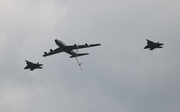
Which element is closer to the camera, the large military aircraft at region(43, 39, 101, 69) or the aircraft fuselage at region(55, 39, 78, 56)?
the aircraft fuselage at region(55, 39, 78, 56)

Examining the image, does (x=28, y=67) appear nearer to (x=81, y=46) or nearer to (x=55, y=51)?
(x=55, y=51)

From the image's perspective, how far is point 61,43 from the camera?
6024 inches

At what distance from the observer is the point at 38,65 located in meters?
160

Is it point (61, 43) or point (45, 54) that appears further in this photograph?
point (45, 54)

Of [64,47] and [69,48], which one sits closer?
[64,47]

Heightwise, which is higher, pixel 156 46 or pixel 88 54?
→ pixel 88 54

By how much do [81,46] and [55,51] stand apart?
430 inches

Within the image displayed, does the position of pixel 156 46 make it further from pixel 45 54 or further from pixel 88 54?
pixel 45 54

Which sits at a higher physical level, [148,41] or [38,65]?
[38,65]

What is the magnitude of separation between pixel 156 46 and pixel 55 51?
3734 cm

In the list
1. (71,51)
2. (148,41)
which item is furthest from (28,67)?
(148,41)

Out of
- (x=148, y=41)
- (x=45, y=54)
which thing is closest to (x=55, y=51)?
(x=45, y=54)

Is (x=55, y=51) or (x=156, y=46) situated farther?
(x=55, y=51)

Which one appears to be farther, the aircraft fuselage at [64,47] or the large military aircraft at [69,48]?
the large military aircraft at [69,48]
